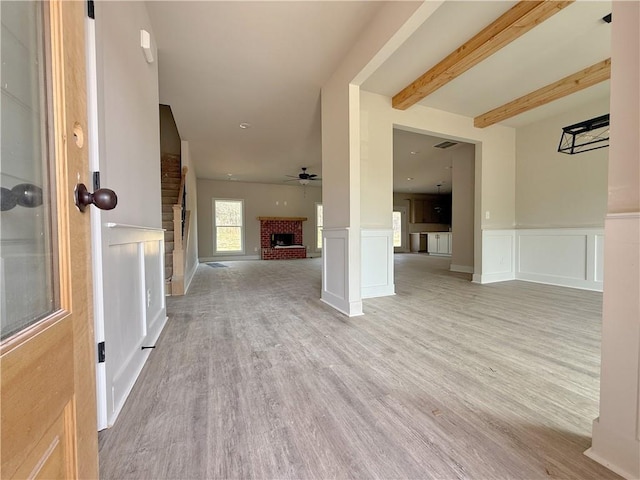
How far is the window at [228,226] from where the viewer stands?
8.59 metres

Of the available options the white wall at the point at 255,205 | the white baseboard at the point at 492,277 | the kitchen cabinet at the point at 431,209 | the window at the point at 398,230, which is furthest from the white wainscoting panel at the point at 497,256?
the kitchen cabinet at the point at 431,209

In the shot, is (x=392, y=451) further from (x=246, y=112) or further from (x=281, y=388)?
(x=246, y=112)

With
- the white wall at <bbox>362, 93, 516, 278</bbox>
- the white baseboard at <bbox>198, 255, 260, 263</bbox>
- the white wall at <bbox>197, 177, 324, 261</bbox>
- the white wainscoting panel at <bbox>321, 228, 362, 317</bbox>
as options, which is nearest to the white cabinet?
the white wall at <bbox>197, 177, 324, 261</bbox>

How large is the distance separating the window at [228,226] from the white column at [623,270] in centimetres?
873

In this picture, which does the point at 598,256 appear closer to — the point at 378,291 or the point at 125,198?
the point at 378,291

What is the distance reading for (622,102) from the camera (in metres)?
0.90

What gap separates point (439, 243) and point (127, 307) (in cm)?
986

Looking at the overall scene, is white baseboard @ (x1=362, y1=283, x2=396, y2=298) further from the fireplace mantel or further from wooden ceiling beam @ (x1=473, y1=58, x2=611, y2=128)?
the fireplace mantel

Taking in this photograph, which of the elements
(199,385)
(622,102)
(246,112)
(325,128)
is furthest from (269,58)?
(199,385)

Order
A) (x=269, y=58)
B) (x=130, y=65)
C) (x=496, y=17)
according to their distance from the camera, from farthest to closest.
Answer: (x=269, y=58), (x=496, y=17), (x=130, y=65)

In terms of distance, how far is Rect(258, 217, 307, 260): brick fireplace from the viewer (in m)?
9.01

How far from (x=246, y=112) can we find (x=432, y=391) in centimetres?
403

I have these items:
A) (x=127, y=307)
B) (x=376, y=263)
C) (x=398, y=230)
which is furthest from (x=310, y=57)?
(x=398, y=230)

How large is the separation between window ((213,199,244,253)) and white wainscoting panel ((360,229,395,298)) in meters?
6.33
